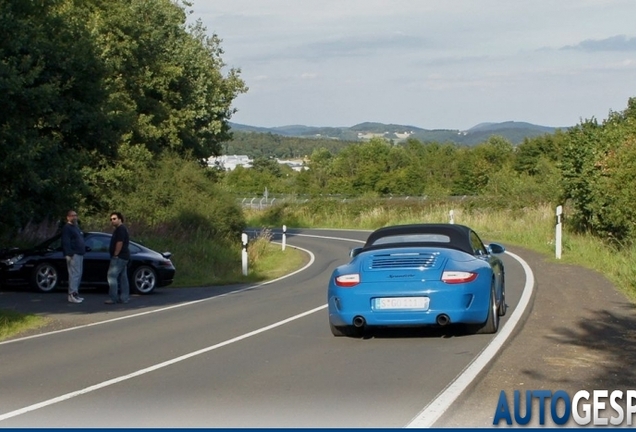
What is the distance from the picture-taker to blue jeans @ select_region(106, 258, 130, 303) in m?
21.0

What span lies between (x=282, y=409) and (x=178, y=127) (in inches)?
1359

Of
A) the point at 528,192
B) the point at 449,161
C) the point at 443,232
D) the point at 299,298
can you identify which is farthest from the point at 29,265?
the point at 449,161

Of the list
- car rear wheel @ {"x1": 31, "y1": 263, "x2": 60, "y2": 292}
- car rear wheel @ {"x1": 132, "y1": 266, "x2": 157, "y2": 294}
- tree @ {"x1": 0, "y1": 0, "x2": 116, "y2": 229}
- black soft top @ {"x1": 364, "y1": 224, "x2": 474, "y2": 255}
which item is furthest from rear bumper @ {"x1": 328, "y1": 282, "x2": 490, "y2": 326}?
car rear wheel @ {"x1": 31, "y1": 263, "x2": 60, "y2": 292}

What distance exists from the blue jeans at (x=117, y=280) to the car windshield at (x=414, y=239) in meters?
8.11

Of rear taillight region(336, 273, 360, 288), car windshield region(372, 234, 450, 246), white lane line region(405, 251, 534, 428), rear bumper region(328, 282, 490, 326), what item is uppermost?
car windshield region(372, 234, 450, 246)

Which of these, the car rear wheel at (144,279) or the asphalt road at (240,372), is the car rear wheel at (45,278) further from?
the asphalt road at (240,372)

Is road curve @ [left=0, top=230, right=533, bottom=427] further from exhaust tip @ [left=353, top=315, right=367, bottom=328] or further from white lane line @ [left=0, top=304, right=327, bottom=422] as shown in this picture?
exhaust tip @ [left=353, top=315, right=367, bottom=328]

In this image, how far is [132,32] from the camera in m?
38.7

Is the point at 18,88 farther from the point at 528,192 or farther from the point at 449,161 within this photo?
the point at 449,161

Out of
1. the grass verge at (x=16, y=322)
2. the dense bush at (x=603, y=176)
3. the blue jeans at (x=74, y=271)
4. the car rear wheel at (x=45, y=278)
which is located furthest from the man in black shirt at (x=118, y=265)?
the dense bush at (x=603, y=176)

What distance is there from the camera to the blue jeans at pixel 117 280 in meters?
21.0

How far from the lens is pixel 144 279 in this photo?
23.8 meters

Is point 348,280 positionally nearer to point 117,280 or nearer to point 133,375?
point 133,375

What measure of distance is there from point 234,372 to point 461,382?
255 cm
